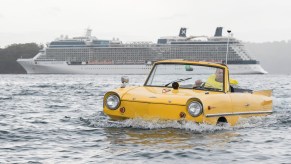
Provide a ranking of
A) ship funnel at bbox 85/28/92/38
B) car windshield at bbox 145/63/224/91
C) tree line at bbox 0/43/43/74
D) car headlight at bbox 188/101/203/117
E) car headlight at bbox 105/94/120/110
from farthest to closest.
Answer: tree line at bbox 0/43/43/74, ship funnel at bbox 85/28/92/38, car windshield at bbox 145/63/224/91, car headlight at bbox 105/94/120/110, car headlight at bbox 188/101/203/117

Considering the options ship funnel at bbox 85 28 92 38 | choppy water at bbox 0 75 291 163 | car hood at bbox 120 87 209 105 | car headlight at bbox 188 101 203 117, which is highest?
ship funnel at bbox 85 28 92 38

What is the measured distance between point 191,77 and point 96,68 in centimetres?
11558

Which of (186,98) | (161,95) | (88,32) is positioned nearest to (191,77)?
(161,95)

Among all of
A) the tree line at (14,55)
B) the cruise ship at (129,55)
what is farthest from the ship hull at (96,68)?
the tree line at (14,55)

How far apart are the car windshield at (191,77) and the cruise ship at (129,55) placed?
11234cm

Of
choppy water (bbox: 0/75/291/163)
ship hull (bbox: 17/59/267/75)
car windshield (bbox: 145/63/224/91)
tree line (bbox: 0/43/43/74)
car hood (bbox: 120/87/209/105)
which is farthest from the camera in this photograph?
tree line (bbox: 0/43/43/74)

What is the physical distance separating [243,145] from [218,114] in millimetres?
1336

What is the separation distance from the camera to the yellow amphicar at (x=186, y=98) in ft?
35.6

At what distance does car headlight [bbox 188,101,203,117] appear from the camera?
35.3 feet

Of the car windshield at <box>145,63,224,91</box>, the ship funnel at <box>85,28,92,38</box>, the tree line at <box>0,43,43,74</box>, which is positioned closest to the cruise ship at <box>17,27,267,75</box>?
the ship funnel at <box>85,28,92,38</box>

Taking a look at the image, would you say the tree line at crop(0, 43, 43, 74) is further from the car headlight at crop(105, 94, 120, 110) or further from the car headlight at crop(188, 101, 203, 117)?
the car headlight at crop(188, 101, 203, 117)

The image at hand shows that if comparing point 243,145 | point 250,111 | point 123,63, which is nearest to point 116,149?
point 243,145

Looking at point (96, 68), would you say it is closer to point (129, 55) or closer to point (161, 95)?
point (129, 55)

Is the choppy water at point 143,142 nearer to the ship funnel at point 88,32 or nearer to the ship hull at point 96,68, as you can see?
the ship hull at point 96,68
